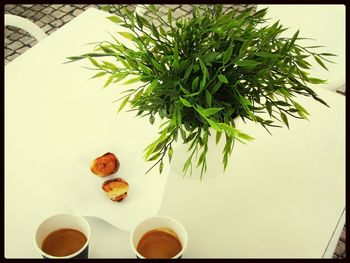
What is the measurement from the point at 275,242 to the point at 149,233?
234 mm

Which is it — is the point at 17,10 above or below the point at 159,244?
above

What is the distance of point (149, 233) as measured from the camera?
710 millimetres

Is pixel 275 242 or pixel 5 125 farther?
pixel 5 125

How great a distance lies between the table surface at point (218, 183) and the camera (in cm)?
79

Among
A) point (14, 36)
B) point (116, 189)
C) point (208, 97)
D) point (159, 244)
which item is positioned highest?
point (14, 36)

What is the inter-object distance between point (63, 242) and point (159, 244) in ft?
0.49

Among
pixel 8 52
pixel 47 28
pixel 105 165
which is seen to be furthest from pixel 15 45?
pixel 105 165

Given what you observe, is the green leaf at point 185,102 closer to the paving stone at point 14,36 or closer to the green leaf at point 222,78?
the green leaf at point 222,78

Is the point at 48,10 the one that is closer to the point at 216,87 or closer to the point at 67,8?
the point at 67,8

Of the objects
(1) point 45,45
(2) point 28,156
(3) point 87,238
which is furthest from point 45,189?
(1) point 45,45

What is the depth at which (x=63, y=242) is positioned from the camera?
0.71 meters

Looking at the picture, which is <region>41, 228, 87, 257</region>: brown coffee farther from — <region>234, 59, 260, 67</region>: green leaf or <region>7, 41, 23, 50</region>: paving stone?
<region>7, 41, 23, 50</region>: paving stone

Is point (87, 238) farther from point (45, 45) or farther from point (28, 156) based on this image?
point (45, 45)

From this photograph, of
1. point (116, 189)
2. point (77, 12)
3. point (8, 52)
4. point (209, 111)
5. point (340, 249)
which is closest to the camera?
point (209, 111)
